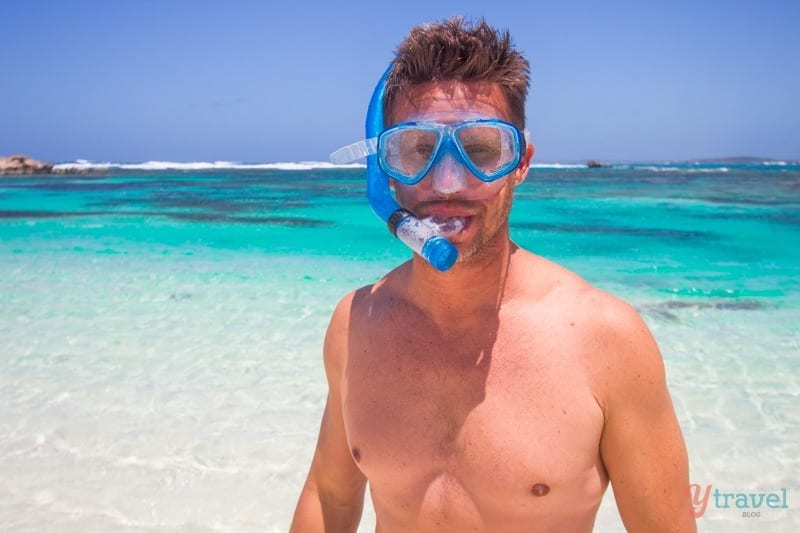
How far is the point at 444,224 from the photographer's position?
1.32 metres

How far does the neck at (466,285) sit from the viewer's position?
1408 millimetres

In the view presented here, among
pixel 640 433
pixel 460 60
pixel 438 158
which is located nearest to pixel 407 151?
pixel 438 158

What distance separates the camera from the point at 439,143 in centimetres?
132

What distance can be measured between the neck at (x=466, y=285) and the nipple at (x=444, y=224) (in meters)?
0.09

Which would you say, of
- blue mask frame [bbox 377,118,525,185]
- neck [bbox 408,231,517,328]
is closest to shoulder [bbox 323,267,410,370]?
neck [bbox 408,231,517,328]

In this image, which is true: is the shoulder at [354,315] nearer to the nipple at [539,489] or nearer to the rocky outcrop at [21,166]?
the nipple at [539,489]

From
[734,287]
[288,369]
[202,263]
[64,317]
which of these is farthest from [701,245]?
[64,317]

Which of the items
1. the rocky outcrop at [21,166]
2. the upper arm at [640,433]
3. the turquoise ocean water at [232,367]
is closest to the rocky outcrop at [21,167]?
the rocky outcrop at [21,166]

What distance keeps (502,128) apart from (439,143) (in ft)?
0.44

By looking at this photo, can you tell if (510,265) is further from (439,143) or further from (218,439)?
(218,439)

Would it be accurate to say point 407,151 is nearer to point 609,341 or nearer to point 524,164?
point 524,164

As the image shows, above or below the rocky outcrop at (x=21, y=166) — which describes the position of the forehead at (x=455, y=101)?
below

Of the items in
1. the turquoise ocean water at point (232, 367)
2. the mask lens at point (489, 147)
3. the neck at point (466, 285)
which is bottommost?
the turquoise ocean water at point (232, 367)

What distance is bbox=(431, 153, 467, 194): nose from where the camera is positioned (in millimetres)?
1326
